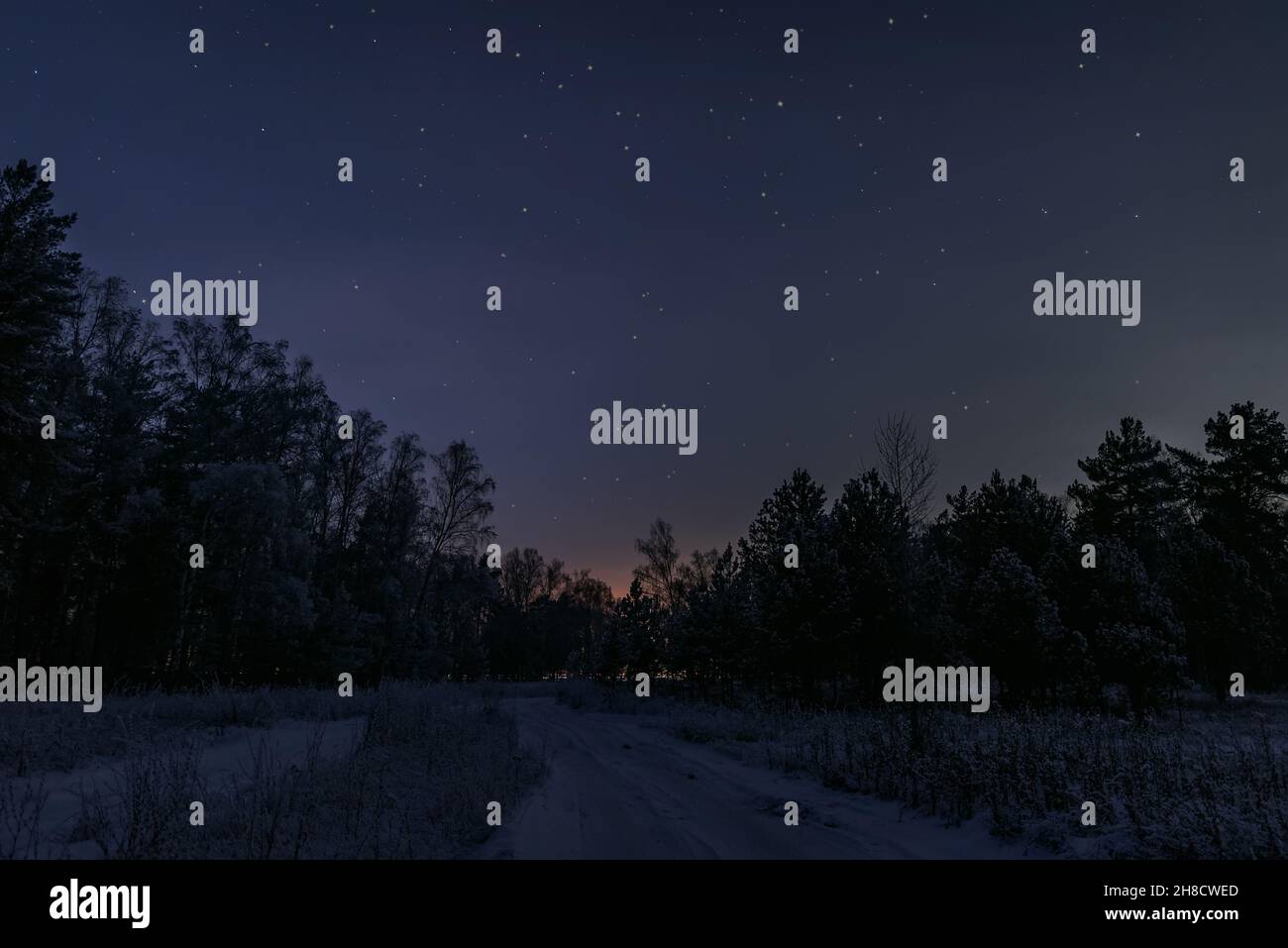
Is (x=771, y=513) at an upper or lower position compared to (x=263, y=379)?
lower

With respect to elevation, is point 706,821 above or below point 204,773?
above

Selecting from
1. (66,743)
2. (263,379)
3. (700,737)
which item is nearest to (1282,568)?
(700,737)

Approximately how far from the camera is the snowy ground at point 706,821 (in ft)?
22.8

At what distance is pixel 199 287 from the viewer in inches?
818

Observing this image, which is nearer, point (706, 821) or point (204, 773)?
point (706, 821)

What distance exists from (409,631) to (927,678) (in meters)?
32.3

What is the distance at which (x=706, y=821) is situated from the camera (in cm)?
834

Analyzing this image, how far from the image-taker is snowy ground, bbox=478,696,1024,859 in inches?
274

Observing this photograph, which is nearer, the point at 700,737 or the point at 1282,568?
the point at 700,737
